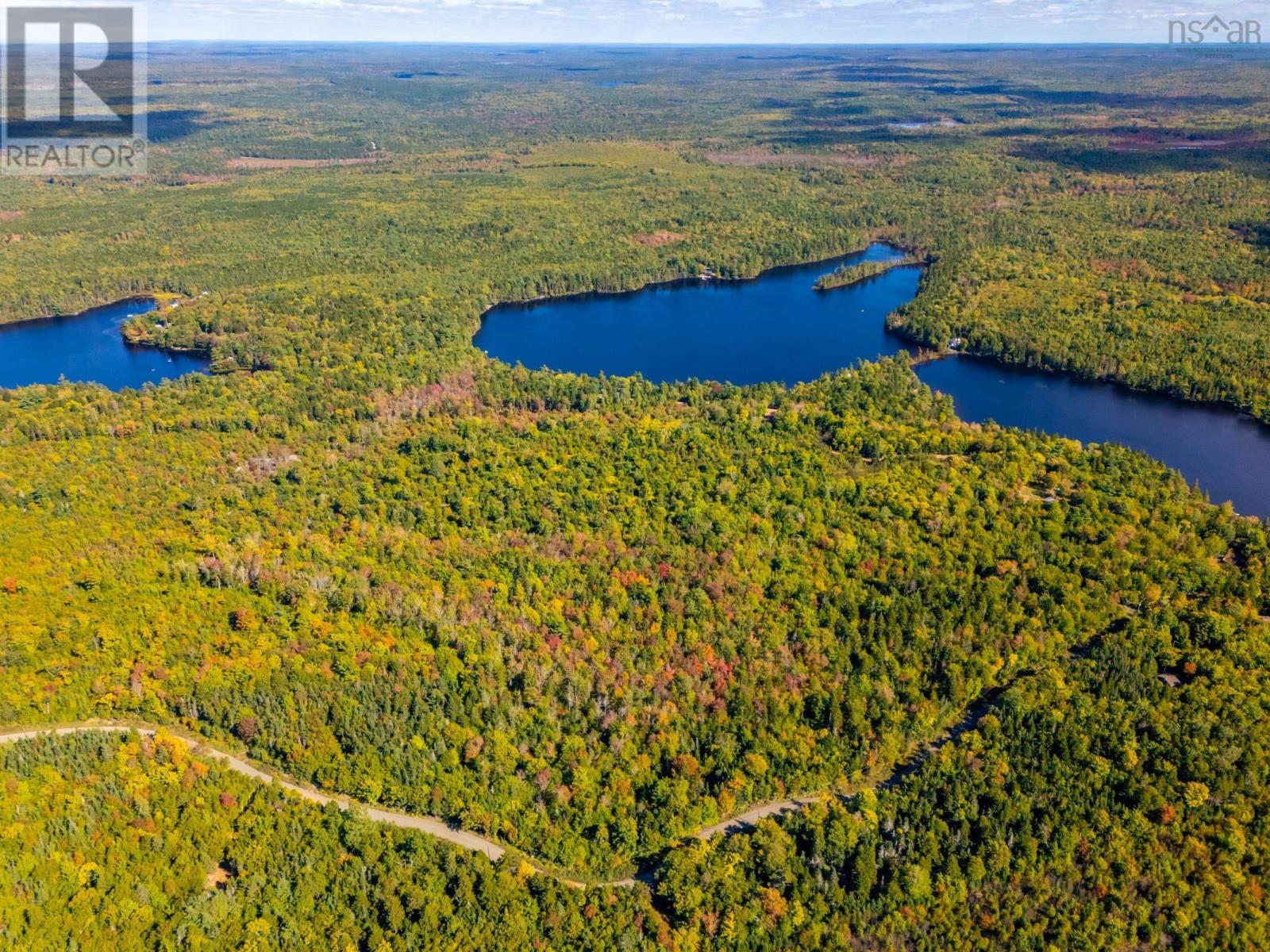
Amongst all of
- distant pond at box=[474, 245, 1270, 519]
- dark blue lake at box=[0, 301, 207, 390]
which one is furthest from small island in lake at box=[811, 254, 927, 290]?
dark blue lake at box=[0, 301, 207, 390]

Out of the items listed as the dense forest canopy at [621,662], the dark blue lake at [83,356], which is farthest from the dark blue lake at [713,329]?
the dark blue lake at [83,356]

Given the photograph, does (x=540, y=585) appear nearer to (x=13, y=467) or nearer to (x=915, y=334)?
(x=13, y=467)

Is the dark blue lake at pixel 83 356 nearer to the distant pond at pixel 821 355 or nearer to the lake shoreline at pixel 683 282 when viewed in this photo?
the distant pond at pixel 821 355

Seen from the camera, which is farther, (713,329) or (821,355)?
(713,329)

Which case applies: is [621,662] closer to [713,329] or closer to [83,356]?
[713,329]

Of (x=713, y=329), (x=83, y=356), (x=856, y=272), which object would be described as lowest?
(x=83, y=356)

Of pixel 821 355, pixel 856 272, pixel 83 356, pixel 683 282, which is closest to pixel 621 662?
pixel 821 355

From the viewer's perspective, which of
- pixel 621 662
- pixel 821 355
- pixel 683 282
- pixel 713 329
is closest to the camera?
pixel 621 662
